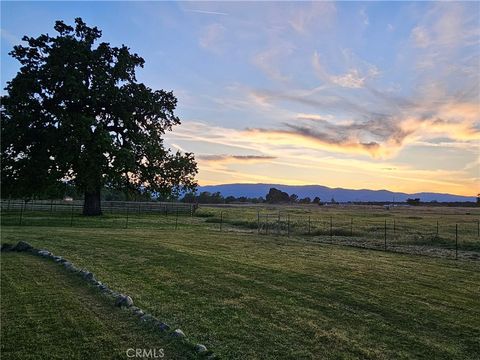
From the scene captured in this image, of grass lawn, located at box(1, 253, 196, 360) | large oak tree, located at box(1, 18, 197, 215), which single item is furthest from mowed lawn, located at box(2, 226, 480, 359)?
large oak tree, located at box(1, 18, 197, 215)

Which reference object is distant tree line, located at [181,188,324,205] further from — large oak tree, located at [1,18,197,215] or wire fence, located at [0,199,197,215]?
large oak tree, located at [1,18,197,215]

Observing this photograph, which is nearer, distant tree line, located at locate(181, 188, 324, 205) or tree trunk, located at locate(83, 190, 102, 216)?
tree trunk, located at locate(83, 190, 102, 216)

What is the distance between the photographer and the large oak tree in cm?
3039

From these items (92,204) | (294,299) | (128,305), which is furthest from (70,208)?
(294,299)

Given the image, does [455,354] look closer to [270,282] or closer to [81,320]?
[270,282]

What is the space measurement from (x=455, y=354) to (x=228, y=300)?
4.55 meters

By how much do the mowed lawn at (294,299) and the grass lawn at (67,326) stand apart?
89 millimetres

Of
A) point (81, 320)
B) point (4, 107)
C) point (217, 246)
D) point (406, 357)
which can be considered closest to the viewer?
point (406, 357)

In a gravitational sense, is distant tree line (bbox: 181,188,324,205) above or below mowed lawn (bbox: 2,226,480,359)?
above

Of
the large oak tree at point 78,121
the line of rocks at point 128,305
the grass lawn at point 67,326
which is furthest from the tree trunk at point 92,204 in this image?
the grass lawn at point 67,326

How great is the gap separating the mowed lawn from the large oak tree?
15.4 m

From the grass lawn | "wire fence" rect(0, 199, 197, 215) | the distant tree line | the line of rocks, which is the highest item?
the distant tree line

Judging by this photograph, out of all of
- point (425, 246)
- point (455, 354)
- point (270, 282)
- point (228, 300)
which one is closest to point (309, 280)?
point (270, 282)

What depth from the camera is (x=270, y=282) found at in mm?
10812
